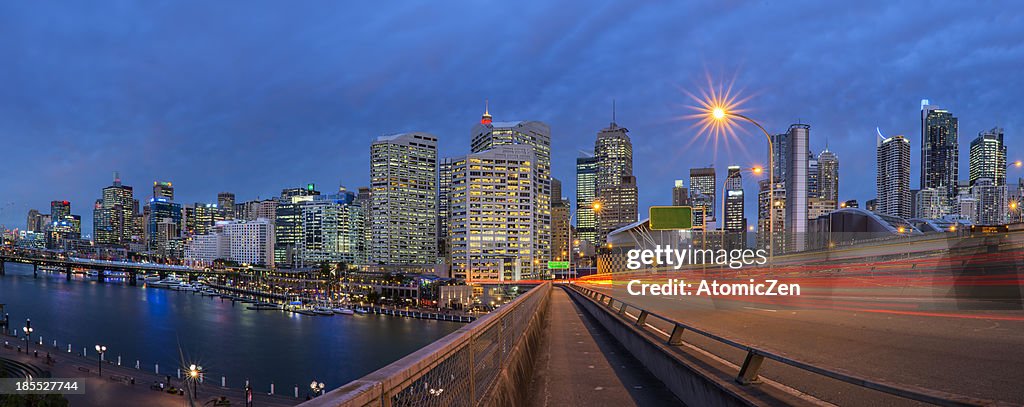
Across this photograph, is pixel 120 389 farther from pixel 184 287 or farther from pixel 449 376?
pixel 184 287

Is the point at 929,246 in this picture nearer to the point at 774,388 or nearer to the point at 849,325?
the point at 849,325

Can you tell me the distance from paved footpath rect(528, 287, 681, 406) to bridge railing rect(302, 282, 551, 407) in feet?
4.59

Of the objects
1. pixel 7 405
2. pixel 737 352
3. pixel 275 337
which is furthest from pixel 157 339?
pixel 737 352

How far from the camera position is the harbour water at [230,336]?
66.4 meters

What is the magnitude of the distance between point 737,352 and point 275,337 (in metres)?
93.5

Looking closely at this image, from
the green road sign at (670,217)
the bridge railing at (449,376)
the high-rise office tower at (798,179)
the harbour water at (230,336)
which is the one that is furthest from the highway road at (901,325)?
the harbour water at (230,336)

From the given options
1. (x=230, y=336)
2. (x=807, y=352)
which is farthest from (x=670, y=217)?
(x=230, y=336)

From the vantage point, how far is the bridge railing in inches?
88.4

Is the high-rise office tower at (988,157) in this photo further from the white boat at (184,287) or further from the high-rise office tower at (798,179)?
Result: the white boat at (184,287)

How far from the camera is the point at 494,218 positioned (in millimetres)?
179000

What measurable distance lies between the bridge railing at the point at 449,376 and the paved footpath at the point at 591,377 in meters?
1.40

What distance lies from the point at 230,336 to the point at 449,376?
98.9m

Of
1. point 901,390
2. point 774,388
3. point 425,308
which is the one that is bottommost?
point 425,308

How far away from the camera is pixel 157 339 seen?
82000 mm
